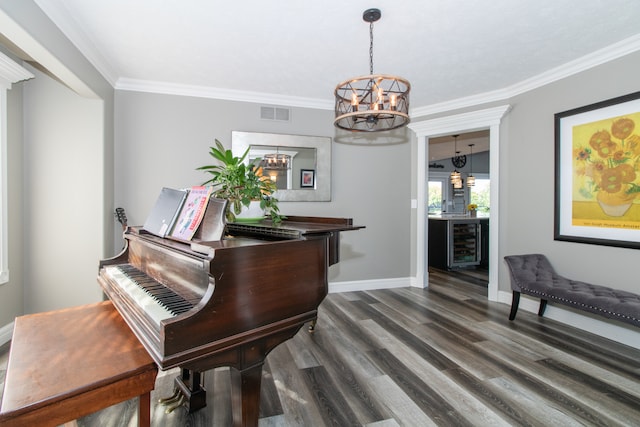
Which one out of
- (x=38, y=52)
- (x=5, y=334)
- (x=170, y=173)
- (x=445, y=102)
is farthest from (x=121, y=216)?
(x=445, y=102)

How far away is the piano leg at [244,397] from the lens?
117 centimetres

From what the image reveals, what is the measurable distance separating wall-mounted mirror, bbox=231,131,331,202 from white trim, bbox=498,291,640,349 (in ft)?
8.63

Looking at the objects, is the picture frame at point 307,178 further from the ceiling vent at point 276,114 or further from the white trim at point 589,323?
the white trim at point 589,323

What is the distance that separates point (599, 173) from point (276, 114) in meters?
3.44

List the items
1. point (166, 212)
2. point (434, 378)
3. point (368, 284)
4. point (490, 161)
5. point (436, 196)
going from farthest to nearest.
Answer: point (436, 196) → point (368, 284) → point (490, 161) → point (434, 378) → point (166, 212)

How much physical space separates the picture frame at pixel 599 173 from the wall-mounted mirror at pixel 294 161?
2.55 m

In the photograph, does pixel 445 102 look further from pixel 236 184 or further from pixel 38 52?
pixel 38 52

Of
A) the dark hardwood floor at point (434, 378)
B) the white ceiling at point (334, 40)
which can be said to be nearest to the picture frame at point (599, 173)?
the white ceiling at point (334, 40)

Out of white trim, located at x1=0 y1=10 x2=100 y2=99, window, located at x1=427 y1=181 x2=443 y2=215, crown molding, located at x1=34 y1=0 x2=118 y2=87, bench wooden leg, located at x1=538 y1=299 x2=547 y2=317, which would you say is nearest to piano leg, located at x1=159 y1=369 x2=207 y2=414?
white trim, located at x1=0 y1=10 x2=100 y2=99

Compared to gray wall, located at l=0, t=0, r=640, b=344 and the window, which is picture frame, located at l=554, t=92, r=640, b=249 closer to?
gray wall, located at l=0, t=0, r=640, b=344

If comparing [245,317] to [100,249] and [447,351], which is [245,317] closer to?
[447,351]

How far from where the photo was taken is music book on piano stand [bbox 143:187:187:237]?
161 centimetres

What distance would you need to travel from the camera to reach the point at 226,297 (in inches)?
43.1

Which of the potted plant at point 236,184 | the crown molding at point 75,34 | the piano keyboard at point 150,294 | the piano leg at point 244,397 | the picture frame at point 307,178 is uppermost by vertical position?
the crown molding at point 75,34
